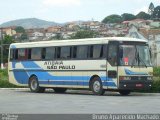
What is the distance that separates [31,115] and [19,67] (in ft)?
58.0

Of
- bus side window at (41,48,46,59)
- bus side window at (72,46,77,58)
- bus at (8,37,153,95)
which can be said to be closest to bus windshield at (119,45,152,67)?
bus at (8,37,153,95)

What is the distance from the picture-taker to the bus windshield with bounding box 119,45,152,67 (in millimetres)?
27344

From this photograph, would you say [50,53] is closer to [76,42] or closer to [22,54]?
[76,42]

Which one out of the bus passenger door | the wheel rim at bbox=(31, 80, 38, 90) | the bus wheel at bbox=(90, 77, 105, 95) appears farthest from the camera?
the wheel rim at bbox=(31, 80, 38, 90)

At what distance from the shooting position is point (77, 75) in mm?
29578

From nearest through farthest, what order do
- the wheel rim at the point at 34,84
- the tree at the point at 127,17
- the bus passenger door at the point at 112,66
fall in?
the bus passenger door at the point at 112,66
the wheel rim at the point at 34,84
the tree at the point at 127,17

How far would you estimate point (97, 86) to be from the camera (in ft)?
92.4

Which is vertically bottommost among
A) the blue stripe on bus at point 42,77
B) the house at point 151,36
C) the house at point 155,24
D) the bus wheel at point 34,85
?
the bus wheel at point 34,85

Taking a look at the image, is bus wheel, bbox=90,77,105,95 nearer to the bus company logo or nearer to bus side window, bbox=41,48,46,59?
the bus company logo

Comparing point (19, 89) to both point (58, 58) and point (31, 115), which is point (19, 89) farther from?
point (31, 115)

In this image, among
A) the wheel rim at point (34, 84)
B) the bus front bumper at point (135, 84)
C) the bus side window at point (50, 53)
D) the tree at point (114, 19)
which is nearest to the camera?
the bus front bumper at point (135, 84)

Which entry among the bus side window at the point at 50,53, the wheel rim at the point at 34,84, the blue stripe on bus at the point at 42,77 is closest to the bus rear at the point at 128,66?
the blue stripe on bus at the point at 42,77

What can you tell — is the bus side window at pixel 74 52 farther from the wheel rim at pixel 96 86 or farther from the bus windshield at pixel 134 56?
the bus windshield at pixel 134 56

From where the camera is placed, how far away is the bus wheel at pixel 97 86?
2784cm
